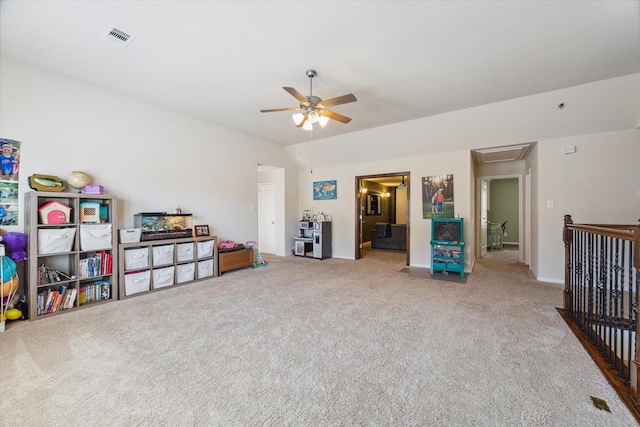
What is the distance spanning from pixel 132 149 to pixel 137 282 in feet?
6.52

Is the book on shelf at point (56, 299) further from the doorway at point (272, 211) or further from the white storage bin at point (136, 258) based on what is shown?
the doorway at point (272, 211)

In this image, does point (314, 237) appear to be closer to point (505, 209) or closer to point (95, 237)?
point (95, 237)

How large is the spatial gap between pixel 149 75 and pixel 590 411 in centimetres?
503

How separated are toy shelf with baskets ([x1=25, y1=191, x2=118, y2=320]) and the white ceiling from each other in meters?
1.64

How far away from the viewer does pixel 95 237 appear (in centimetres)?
333

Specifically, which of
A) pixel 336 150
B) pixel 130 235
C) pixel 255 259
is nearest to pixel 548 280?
pixel 336 150

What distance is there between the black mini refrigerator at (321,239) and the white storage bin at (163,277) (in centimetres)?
329

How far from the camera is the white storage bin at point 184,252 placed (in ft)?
13.7

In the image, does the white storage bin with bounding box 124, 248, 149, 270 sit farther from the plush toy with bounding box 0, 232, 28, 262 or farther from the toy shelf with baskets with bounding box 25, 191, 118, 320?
the plush toy with bounding box 0, 232, 28, 262

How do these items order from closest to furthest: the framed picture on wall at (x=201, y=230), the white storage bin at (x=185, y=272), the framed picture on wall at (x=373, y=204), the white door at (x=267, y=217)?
1. the white storage bin at (x=185, y=272)
2. the framed picture on wall at (x=201, y=230)
3. the white door at (x=267, y=217)
4. the framed picture on wall at (x=373, y=204)

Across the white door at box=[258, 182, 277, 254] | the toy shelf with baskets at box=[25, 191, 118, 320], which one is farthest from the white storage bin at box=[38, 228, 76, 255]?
the white door at box=[258, 182, 277, 254]

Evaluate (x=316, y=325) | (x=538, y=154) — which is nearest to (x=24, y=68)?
(x=316, y=325)

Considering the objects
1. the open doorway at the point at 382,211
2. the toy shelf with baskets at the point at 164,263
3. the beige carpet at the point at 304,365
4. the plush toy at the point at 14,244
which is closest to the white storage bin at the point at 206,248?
the toy shelf with baskets at the point at 164,263

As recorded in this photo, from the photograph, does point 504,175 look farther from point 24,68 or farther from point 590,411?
point 24,68
